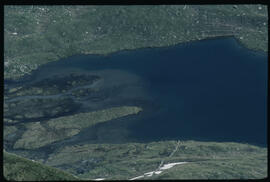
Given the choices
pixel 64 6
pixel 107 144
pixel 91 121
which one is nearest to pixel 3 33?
pixel 64 6

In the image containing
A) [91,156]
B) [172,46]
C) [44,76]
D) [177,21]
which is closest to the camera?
[91,156]

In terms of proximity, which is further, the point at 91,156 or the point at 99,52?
the point at 99,52

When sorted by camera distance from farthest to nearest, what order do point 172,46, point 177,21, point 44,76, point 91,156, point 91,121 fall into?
point 177,21
point 172,46
point 44,76
point 91,121
point 91,156

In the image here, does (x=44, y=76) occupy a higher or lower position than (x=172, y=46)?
lower

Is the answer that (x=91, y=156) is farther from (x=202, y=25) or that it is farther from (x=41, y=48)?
(x=202, y=25)

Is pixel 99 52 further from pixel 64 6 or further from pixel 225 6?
pixel 225 6

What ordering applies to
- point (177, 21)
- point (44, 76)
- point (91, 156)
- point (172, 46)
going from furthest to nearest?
point (177, 21) < point (172, 46) < point (44, 76) < point (91, 156)

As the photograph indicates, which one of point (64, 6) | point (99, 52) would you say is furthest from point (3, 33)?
point (99, 52)

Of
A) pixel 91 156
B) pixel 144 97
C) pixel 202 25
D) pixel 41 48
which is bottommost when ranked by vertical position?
pixel 91 156

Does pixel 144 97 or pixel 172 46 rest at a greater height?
pixel 172 46
